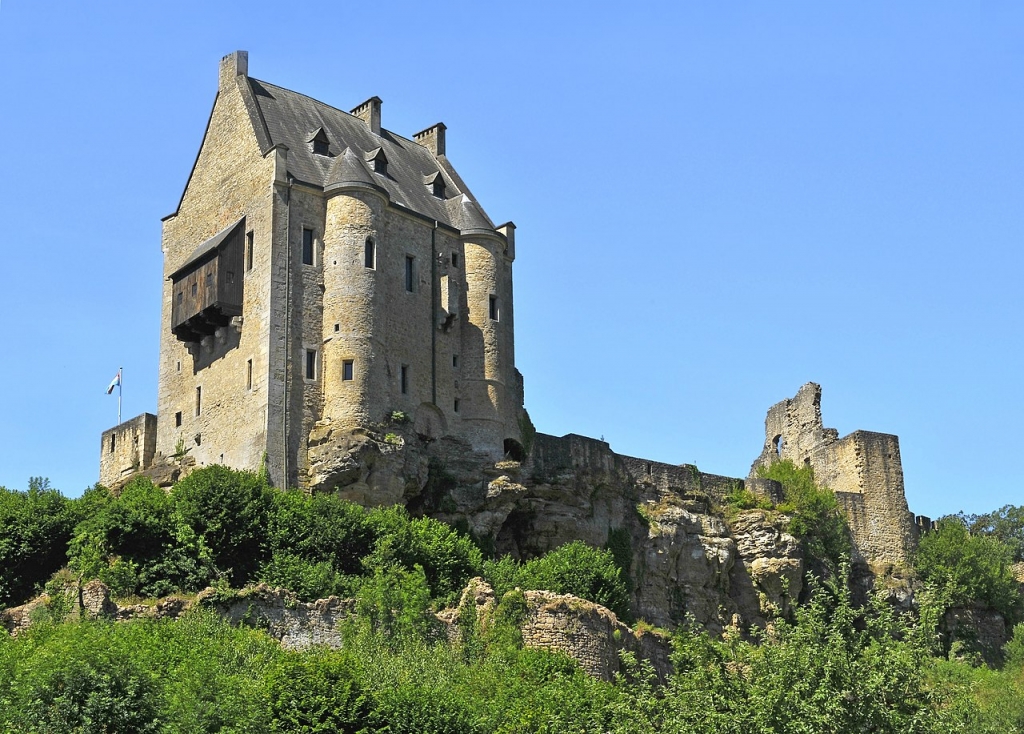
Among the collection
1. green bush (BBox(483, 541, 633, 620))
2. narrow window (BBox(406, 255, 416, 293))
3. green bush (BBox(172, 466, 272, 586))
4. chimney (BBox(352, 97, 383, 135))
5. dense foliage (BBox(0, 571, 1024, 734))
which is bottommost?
dense foliage (BBox(0, 571, 1024, 734))

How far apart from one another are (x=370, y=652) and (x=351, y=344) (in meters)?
14.5

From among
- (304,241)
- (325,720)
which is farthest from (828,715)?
(304,241)

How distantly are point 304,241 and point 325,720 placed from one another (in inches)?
909

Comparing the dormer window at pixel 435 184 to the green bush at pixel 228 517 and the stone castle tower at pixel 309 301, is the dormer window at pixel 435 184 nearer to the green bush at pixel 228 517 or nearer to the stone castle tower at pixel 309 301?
the stone castle tower at pixel 309 301

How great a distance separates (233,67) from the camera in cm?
6172

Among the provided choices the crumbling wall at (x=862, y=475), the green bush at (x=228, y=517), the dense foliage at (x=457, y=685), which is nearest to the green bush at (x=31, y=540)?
the green bush at (x=228, y=517)

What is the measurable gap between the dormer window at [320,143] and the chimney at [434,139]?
731 cm

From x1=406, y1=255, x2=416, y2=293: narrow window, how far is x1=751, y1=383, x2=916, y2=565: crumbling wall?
18612 millimetres

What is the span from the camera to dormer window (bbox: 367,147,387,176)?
61844mm

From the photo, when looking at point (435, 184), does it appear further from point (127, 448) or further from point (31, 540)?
point (31, 540)

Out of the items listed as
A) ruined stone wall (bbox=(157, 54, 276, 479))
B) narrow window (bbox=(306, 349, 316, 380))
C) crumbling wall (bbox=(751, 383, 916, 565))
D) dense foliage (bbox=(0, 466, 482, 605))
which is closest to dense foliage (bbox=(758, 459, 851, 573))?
crumbling wall (bbox=(751, 383, 916, 565))

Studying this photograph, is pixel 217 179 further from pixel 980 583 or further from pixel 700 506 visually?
pixel 980 583

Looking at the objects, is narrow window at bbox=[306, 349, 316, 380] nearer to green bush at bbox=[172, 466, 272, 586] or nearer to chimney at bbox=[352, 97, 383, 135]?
green bush at bbox=[172, 466, 272, 586]

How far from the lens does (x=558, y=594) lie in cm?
4872
